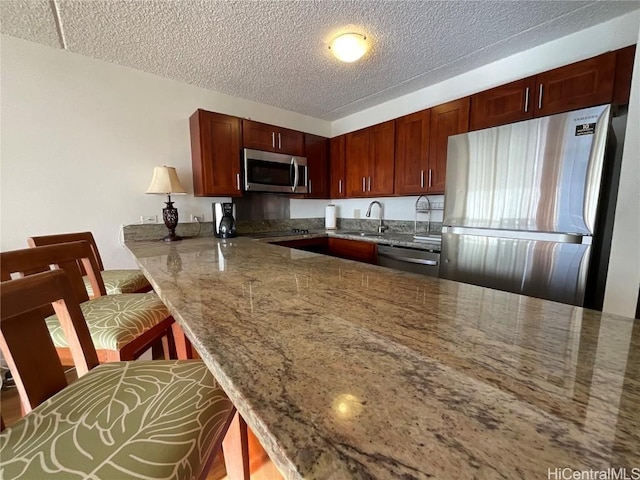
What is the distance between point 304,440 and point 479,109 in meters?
2.60

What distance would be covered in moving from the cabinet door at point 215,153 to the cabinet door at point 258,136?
0.08 metres

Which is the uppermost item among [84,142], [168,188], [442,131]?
[442,131]

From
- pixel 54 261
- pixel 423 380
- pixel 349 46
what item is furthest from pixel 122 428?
pixel 349 46

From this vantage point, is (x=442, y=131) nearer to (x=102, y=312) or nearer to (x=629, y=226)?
(x=629, y=226)

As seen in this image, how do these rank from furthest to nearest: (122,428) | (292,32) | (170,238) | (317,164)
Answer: (317,164) → (170,238) → (292,32) → (122,428)

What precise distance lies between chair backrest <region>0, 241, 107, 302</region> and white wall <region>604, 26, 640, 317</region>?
2500mm

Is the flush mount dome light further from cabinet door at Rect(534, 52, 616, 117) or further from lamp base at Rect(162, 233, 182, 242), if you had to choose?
lamp base at Rect(162, 233, 182, 242)

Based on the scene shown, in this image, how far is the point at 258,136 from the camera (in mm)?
2760

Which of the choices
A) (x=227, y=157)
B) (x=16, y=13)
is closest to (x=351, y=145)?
(x=227, y=157)

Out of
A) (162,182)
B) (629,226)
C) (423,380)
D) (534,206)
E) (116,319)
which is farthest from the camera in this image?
(162,182)

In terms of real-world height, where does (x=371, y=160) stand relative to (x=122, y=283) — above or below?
above

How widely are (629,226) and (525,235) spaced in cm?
43

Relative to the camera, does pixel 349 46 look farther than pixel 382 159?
No

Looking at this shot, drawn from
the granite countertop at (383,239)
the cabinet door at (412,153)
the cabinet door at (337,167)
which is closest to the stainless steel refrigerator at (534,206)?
the granite countertop at (383,239)
